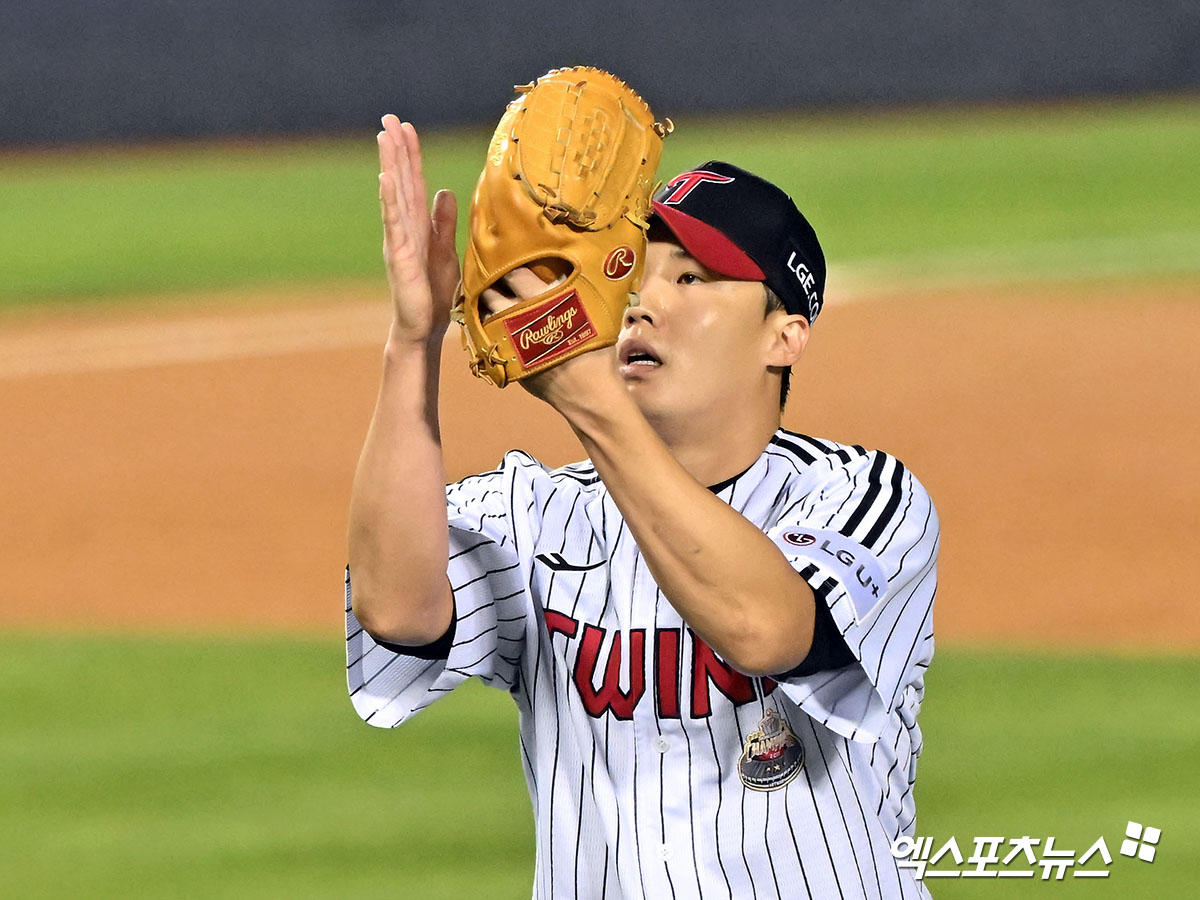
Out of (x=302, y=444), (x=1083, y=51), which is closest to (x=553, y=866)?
(x=302, y=444)

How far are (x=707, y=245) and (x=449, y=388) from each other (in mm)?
8399

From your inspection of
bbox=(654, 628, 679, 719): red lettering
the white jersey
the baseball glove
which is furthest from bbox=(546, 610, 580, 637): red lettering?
the baseball glove

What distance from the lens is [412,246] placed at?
2064 millimetres

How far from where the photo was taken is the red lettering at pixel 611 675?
2336 mm

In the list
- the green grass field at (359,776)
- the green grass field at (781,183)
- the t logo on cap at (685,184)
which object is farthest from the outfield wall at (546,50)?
the t logo on cap at (685,184)

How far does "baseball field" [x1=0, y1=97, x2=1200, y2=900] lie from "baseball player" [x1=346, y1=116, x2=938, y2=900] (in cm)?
239

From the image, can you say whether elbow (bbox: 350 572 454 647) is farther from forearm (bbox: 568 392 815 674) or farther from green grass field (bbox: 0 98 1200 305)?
green grass field (bbox: 0 98 1200 305)

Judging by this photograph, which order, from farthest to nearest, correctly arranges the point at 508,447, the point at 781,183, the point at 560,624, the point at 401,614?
the point at 781,183 → the point at 508,447 → the point at 560,624 → the point at 401,614

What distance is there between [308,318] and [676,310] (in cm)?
1116

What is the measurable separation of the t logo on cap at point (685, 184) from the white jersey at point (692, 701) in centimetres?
40

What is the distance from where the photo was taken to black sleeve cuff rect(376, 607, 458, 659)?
2.36 meters

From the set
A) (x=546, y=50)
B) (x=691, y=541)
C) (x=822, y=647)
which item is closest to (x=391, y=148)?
(x=691, y=541)
